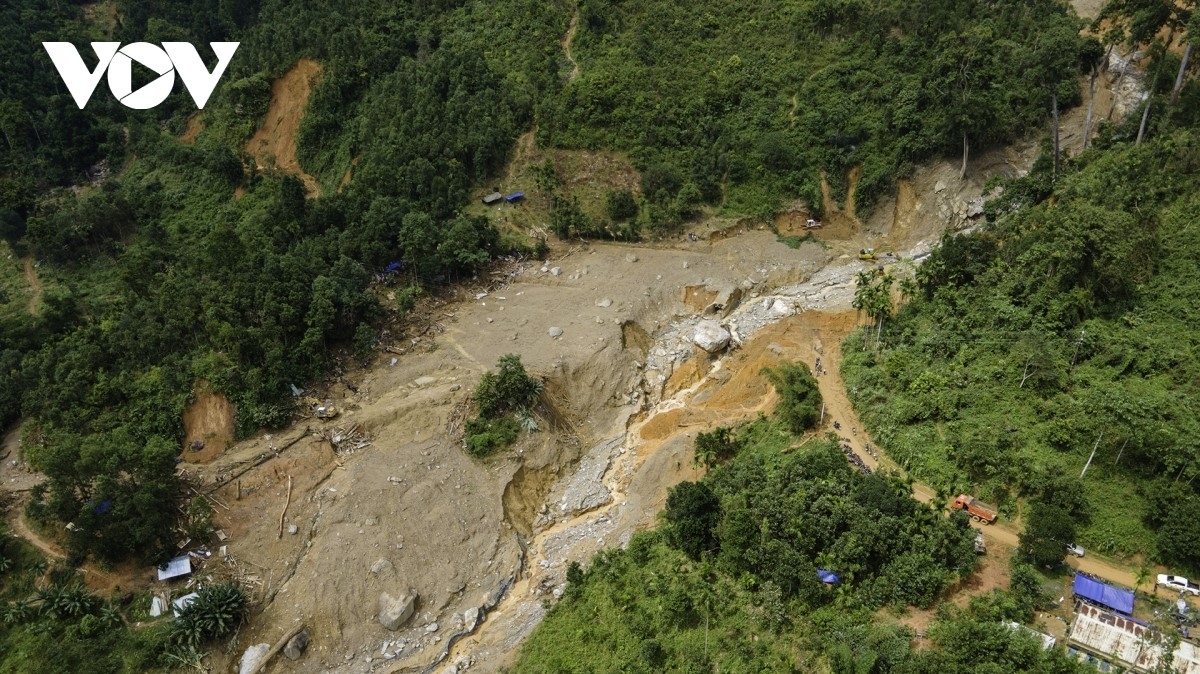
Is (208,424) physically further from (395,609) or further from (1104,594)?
(1104,594)

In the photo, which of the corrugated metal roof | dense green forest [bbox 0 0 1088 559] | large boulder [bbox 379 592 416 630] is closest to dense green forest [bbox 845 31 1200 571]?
dense green forest [bbox 0 0 1088 559]

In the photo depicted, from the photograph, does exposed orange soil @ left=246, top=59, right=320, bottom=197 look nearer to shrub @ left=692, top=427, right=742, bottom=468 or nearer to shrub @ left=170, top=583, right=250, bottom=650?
shrub @ left=170, top=583, right=250, bottom=650

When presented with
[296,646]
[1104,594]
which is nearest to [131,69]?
[296,646]

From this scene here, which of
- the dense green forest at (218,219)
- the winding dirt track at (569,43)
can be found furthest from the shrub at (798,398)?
the winding dirt track at (569,43)

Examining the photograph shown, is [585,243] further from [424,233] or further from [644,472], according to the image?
[644,472]

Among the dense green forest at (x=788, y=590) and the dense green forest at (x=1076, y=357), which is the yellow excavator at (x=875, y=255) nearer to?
the dense green forest at (x=1076, y=357)
